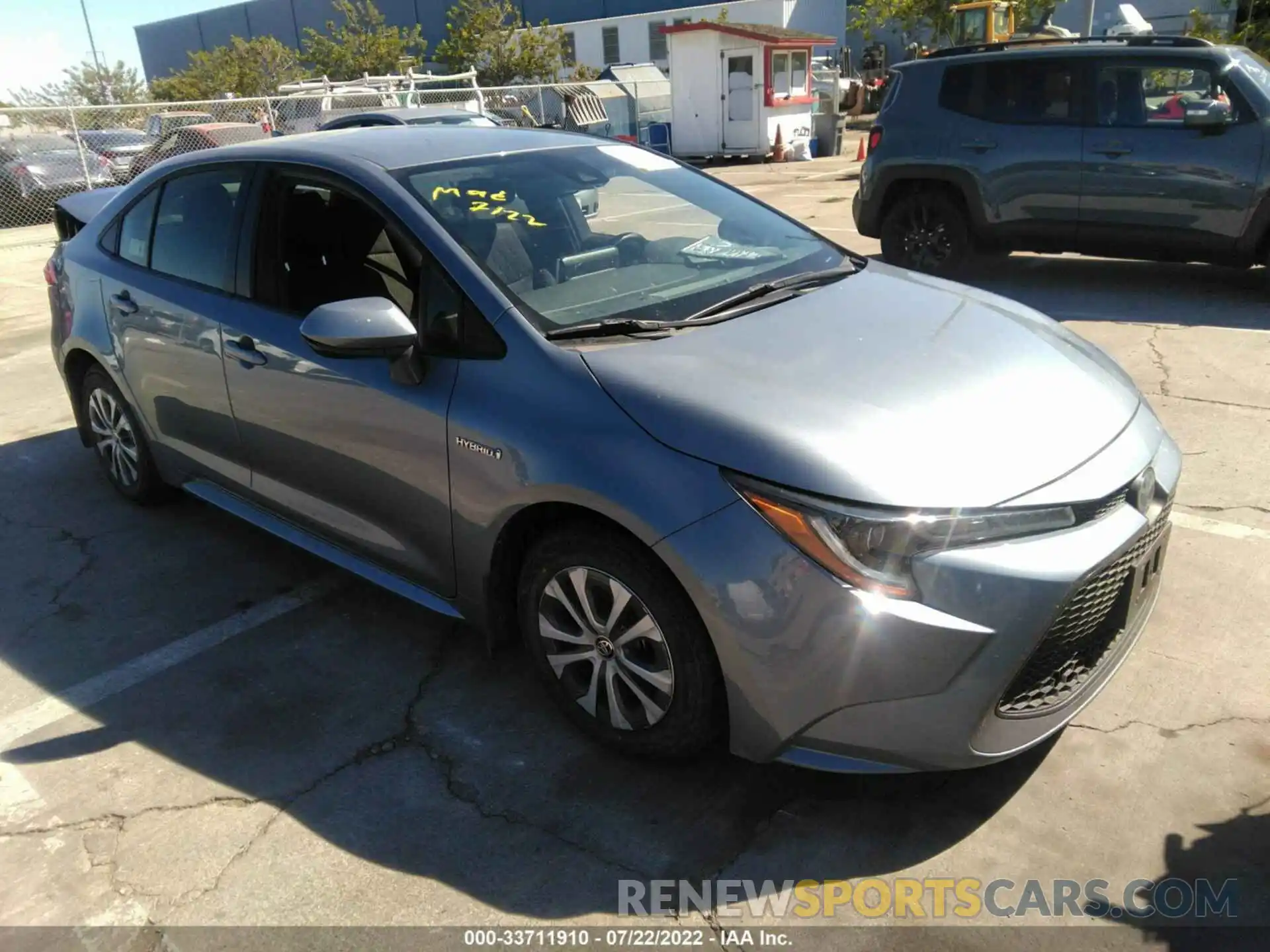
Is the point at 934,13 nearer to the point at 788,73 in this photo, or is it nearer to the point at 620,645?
the point at 788,73

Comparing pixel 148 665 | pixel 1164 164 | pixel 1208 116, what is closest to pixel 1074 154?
pixel 1164 164

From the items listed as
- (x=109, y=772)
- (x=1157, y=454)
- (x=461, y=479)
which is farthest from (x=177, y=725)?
(x=1157, y=454)

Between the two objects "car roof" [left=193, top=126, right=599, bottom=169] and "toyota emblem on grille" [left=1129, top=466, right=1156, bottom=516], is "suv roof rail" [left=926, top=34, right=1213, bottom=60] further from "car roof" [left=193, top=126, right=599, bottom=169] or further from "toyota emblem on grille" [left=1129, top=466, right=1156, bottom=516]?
"toyota emblem on grille" [left=1129, top=466, right=1156, bottom=516]

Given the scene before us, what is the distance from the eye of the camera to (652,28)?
38688 mm

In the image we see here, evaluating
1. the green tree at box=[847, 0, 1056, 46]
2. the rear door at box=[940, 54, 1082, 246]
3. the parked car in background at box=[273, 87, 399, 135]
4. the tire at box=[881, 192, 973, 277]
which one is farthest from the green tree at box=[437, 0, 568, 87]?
the rear door at box=[940, 54, 1082, 246]

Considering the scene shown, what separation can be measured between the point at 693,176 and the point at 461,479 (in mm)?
1912

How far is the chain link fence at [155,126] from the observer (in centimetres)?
1748

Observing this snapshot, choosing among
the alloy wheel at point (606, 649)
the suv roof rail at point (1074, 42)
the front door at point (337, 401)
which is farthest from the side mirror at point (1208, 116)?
the alloy wheel at point (606, 649)

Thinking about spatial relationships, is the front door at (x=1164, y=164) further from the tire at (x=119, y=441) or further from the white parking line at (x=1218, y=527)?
the tire at (x=119, y=441)

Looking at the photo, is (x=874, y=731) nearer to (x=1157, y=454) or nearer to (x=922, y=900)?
(x=922, y=900)

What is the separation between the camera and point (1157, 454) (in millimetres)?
2873

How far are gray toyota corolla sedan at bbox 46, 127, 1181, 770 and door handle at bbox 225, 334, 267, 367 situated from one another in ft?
0.07

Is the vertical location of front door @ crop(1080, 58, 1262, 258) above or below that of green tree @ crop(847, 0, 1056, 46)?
below

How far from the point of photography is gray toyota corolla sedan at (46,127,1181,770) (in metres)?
2.36
